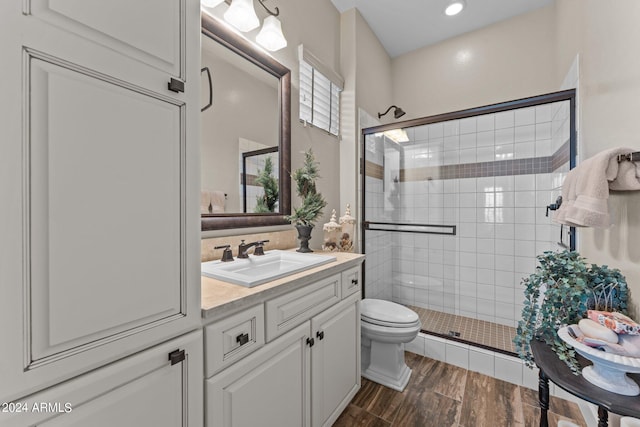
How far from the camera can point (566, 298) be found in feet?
3.63

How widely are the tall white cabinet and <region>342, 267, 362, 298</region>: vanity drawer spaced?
2.86 ft

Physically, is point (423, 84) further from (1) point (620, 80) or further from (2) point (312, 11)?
(1) point (620, 80)

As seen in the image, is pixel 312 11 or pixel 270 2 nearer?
pixel 270 2

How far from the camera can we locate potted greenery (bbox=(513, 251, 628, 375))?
107cm

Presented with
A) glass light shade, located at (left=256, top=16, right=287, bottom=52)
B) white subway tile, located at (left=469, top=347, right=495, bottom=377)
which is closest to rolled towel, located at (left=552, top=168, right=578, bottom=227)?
white subway tile, located at (left=469, top=347, right=495, bottom=377)

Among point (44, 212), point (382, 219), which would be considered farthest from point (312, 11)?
point (44, 212)

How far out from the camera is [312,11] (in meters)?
2.05

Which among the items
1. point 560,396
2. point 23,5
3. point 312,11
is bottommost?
point 560,396

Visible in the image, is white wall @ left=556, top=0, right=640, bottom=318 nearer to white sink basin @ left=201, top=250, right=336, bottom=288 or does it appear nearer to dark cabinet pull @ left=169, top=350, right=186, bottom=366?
white sink basin @ left=201, top=250, right=336, bottom=288

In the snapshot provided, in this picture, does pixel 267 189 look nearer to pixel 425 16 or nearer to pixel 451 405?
pixel 451 405

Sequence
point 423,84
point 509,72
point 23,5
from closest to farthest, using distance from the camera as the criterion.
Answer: point 23,5 → point 509,72 → point 423,84

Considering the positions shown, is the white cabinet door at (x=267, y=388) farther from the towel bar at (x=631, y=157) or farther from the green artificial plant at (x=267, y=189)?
the towel bar at (x=631, y=157)

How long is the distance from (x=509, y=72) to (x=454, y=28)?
25.6 inches

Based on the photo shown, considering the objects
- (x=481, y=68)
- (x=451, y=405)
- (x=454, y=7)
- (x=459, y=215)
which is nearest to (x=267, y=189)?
(x=451, y=405)
